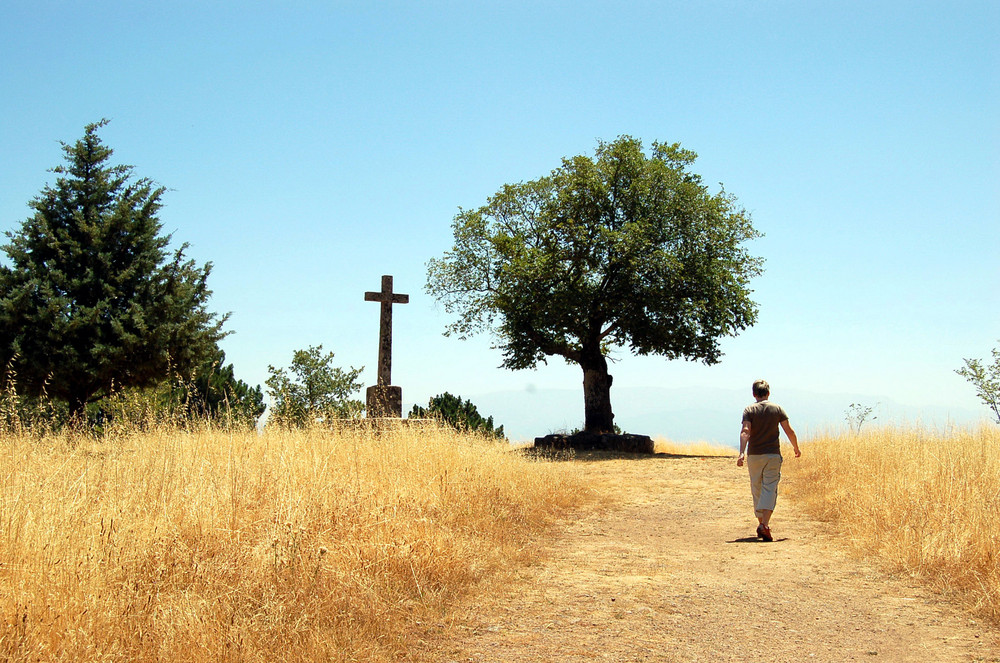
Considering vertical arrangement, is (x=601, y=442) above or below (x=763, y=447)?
below

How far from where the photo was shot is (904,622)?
5.80 m

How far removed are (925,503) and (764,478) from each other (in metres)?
1.82

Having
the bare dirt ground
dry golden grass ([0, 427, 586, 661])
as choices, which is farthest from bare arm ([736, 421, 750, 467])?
dry golden grass ([0, 427, 586, 661])

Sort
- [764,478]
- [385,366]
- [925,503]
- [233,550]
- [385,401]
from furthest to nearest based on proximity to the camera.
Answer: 1. [385,366]
2. [385,401]
3. [764,478]
4. [925,503]
5. [233,550]

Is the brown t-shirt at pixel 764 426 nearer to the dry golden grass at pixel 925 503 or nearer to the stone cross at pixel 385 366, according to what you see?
the dry golden grass at pixel 925 503

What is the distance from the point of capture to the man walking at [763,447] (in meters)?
9.41

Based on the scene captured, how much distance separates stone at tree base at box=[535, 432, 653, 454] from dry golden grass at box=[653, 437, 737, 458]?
1195mm

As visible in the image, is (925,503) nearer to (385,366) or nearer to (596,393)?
(385,366)

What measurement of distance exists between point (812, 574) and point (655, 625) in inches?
104

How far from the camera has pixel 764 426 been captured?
966 centimetres

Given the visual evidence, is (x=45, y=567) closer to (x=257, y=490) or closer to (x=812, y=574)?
(x=257, y=490)

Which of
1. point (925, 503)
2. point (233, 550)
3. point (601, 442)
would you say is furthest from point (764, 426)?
point (601, 442)

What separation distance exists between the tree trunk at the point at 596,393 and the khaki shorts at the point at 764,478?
598 inches

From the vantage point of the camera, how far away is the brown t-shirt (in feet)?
31.6
